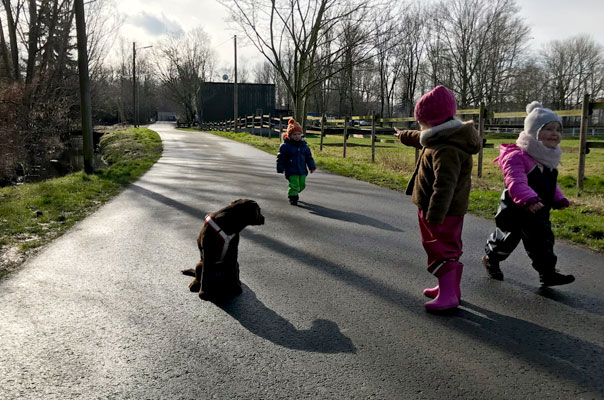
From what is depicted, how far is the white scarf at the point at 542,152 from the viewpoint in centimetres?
391

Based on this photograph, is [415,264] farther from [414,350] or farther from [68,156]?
[68,156]

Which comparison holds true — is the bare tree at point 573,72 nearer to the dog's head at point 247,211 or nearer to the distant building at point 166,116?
the dog's head at point 247,211

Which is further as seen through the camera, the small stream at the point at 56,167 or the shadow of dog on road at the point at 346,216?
the small stream at the point at 56,167

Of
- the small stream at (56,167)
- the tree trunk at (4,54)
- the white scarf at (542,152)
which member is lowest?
the small stream at (56,167)

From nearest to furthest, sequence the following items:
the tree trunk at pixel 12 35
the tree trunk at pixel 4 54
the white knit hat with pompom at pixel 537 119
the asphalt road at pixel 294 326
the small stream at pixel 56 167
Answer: the asphalt road at pixel 294 326
the white knit hat with pompom at pixel 537 119
the small stream at pixel 56 167
the tree trunk at pixel 4 54
the tree trunk at pixel 12 35

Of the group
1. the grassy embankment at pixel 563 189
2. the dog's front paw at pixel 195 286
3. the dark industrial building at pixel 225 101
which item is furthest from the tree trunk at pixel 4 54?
the dark industrial building at pixel 225 101

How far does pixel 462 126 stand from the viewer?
346cm

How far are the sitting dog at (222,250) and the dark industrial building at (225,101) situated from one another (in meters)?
61.1

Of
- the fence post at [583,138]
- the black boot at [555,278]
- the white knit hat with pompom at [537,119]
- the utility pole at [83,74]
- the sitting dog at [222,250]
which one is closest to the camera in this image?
the sitting dog at [222,250]

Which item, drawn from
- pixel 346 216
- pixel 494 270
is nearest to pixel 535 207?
pixel 494 270

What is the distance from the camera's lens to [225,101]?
2530 inches

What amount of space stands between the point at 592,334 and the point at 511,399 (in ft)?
3.99

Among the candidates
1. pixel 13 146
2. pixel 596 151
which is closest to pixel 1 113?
A: pixel 13 146

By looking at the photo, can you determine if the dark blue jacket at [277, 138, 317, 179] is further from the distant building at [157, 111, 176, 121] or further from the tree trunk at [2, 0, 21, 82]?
the distant building at [157, 111, 176, 121]
